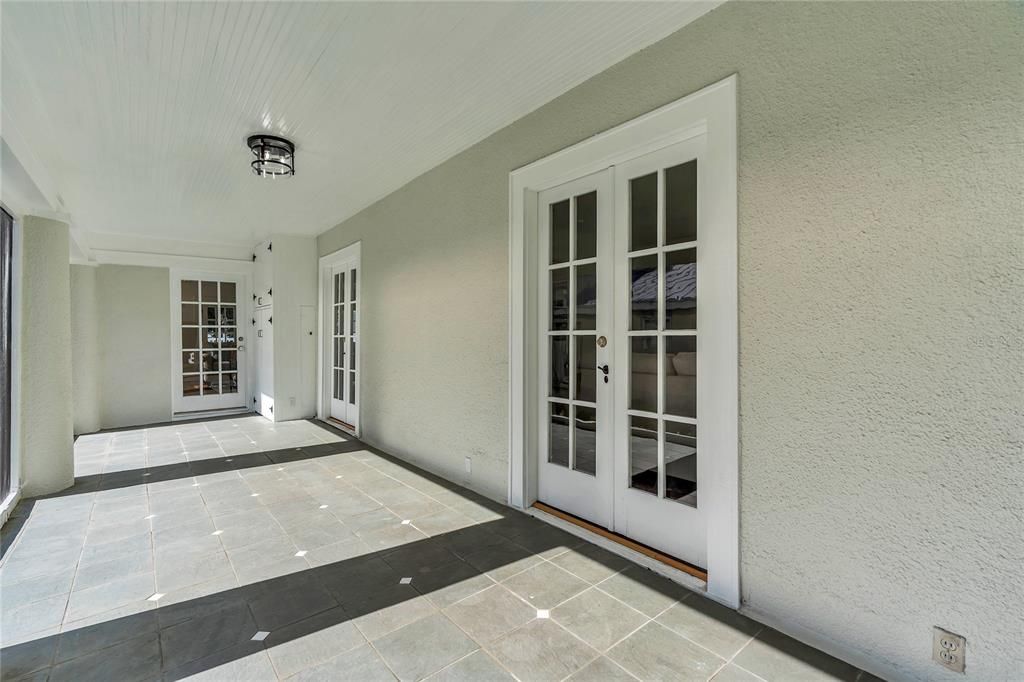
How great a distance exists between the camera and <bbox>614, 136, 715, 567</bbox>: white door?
7.82 ft

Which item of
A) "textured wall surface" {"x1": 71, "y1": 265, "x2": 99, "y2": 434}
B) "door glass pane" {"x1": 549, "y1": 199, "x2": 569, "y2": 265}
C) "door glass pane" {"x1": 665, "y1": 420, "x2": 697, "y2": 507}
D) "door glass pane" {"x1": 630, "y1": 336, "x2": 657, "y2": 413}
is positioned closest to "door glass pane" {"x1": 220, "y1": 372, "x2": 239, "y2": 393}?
"textured wall surface" {"x1": 71, "y1": 265, "x2": 99, "y2": 434}

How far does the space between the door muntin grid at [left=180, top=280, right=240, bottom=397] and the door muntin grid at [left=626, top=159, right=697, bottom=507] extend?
24.3 feet

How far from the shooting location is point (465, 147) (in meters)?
3.74

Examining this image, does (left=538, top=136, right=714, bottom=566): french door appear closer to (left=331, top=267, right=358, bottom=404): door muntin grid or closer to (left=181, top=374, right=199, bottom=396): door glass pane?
(left=331, top=267, right=358, bottom=404): door muntin grid

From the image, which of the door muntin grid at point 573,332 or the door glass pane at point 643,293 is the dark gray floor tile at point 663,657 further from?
the door glass pane at point 643,293

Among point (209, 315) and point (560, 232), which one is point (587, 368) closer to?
point (560, 232)

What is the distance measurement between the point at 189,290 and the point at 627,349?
7.50m

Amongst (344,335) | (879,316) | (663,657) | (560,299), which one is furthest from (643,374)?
(344,335)

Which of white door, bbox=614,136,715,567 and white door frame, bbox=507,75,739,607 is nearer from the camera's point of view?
white door frame, bbox=507,75,739,607

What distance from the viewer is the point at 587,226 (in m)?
2.98

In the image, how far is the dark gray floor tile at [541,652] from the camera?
1.73 m

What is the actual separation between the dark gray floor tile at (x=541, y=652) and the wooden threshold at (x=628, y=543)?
76 centimetres

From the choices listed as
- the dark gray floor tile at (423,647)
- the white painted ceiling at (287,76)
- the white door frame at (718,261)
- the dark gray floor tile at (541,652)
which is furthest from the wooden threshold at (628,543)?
the white painted ceiling at (287,76)

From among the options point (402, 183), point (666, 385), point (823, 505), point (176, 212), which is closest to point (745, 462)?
point (823, 505)
